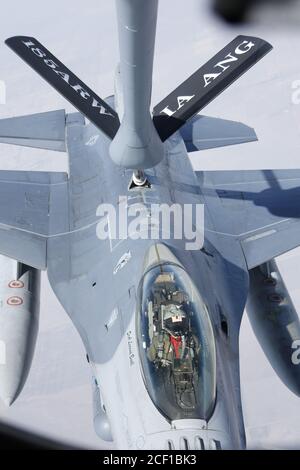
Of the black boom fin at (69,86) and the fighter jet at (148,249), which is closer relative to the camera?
the fighter jet at (148,249)

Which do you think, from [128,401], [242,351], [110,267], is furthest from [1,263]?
[128,401]

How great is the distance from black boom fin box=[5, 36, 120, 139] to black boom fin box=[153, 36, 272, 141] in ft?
1.96

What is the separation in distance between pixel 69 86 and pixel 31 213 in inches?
90.8

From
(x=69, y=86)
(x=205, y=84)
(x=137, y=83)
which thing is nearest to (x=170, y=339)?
(x=137, y=83)

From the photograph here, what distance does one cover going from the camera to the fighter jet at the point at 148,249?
24.4 ft

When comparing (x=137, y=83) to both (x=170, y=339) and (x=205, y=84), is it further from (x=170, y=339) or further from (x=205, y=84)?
(x=205, y=84)

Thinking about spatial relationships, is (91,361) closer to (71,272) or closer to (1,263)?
(71,272)

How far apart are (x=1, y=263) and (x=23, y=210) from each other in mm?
Result: 931

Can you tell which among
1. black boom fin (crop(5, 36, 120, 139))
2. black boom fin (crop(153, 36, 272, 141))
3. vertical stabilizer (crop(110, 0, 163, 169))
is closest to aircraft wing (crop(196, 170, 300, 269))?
black boom fin (crop(153, 36, 272, 141))

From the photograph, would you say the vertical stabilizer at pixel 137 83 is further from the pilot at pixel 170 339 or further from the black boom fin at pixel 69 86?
the pilot at pixel 170 339

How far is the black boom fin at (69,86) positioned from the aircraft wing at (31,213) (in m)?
2.10

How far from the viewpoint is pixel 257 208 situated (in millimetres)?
11570

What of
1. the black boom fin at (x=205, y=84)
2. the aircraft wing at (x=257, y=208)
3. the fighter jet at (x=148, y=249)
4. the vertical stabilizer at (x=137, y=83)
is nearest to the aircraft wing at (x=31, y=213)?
the fighter jet at (x=148, y=249)

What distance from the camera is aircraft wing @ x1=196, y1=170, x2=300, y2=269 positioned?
10797mm
